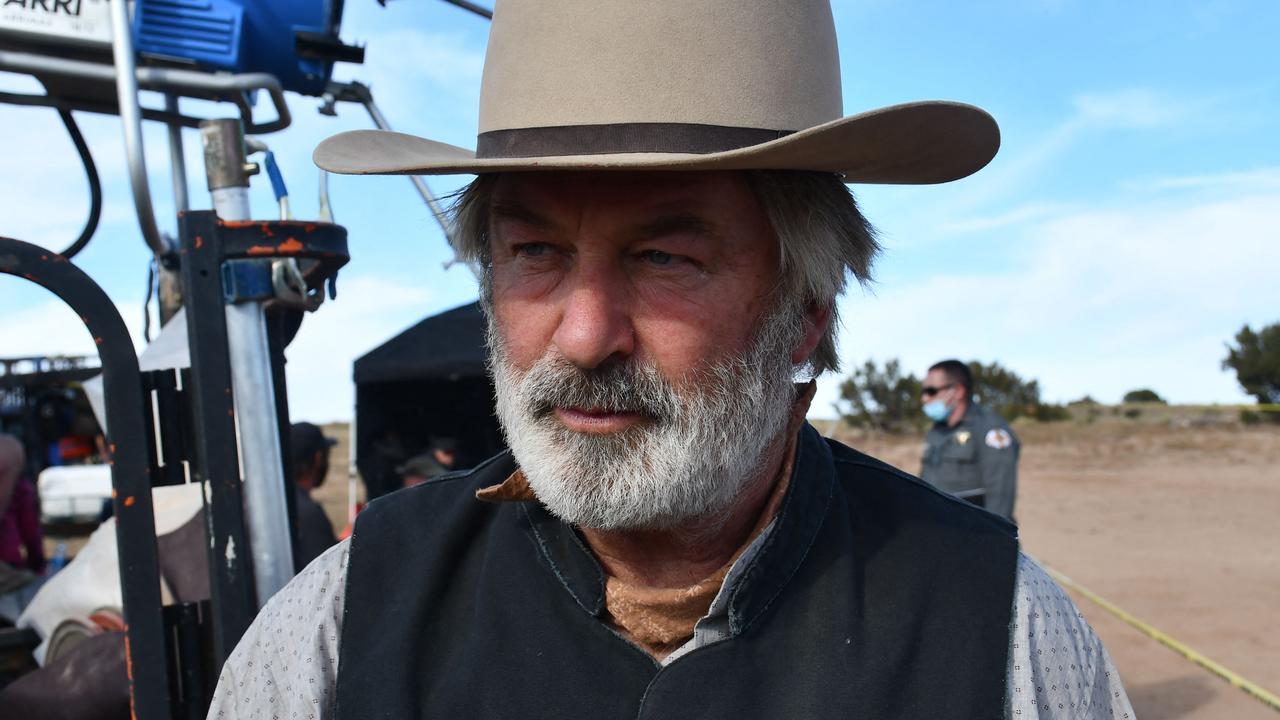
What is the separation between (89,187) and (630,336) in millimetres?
1902

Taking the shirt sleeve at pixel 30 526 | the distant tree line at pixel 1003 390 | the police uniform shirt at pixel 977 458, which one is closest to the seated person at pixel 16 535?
the shirt sleeve at pixel 30 526

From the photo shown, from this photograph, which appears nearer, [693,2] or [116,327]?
[693,2]

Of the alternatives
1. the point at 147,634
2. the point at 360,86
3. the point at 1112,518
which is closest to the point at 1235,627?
the point at 1112,518

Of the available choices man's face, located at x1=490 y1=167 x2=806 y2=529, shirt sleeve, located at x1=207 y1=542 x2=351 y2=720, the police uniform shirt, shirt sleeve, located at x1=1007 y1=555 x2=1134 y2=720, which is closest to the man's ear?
man's face, located at x1=490 y1=167 x2=806 y2=529

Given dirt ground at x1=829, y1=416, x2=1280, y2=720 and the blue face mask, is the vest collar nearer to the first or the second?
dirt ground at x1=829, y1=416, x2=1280, y2=720

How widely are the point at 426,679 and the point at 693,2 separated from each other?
112 cm

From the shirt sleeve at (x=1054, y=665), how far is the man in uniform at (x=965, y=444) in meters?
5.22

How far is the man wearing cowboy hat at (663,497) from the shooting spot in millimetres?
1515

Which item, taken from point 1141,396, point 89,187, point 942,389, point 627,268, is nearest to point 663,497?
point 627,268

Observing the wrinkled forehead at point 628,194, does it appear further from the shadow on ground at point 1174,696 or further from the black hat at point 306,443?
the shadow on ground at point 1174,696

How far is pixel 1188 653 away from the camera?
6738 mm

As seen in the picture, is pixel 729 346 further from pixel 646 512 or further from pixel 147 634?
pixel 147 634

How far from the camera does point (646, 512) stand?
1597mm

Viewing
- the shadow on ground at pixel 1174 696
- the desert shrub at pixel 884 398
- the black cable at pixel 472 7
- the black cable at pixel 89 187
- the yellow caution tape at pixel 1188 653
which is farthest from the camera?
the desert shrub at pixel 884 398
